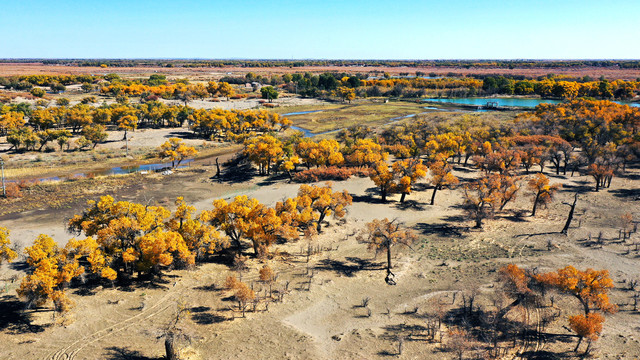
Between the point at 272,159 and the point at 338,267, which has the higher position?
the point at 272,159

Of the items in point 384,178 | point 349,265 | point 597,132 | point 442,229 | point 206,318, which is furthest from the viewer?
point 597,132

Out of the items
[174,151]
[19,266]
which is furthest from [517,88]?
[19,266]

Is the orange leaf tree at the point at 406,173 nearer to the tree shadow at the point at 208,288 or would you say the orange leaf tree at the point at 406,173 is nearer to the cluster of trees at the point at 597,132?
the cluster of trees at the point at 597,132

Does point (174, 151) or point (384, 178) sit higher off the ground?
point (174, 151)

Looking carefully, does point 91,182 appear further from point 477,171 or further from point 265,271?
point 477,171

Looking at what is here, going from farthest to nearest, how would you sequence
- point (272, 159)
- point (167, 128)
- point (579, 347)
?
1. point (167, 128)
2. point (272, 159)
3. point (579, 347)

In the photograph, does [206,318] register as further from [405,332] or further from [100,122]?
[100,122]

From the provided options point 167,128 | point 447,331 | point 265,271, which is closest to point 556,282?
point 447,331

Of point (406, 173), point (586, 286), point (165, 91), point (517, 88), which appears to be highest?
point (517, 88)
